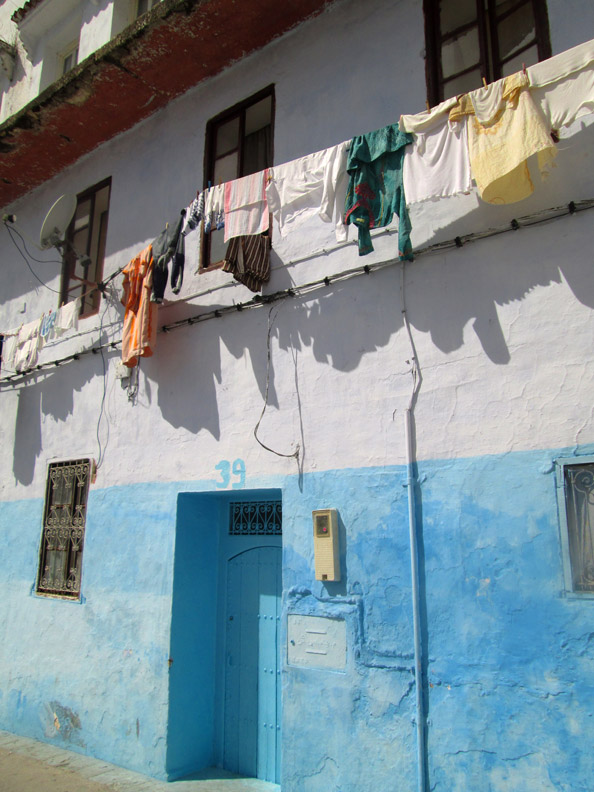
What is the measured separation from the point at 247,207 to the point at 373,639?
3682mm

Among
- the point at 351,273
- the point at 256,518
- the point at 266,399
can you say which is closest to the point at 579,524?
the point at 351,273

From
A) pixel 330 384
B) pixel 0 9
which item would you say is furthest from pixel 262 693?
pixel 0 9

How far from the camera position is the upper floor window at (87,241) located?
7.96 meters

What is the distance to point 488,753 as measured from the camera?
3.75 meters

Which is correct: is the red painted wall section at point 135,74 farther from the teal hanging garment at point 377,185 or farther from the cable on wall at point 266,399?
the cable on wall at point 266,399

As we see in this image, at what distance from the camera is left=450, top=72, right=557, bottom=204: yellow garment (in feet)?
12.8

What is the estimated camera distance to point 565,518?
3.75 meters

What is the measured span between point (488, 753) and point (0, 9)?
41.7 ft

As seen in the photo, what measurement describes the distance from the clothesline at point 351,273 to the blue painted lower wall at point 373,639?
5.20ft

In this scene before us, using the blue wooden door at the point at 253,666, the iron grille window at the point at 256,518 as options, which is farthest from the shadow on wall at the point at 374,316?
the blue wooden door at the point at 253,666

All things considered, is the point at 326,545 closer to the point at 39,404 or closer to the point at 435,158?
the point at 435,158

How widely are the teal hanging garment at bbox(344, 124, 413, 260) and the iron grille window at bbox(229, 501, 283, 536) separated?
2448 mm

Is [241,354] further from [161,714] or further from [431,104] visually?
[161,714]

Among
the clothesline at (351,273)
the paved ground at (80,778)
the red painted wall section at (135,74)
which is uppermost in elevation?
the red painted wall section at (135,74)
